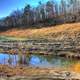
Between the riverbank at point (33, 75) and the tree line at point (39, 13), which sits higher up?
the tree line at point (39, 13)

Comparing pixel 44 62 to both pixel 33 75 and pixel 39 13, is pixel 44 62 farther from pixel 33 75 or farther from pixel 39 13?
pixel 39 13

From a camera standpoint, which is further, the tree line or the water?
the tree line

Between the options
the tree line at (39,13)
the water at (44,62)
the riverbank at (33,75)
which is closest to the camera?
the riverbank at (33,75)

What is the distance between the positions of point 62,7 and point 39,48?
70.0 metres

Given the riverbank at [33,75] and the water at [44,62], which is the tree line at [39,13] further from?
the riverbank at [33,75]

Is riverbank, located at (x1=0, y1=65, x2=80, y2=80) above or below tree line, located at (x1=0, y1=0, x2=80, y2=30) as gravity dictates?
below

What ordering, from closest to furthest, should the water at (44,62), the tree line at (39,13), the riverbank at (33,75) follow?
1. the riverbank at (33,75)
2. the water at (44,62)
3. the tree line at (39,13)

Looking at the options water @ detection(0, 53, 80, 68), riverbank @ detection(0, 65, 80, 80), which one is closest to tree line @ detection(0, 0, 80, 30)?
water @ detection(0, 53, 80, 68)

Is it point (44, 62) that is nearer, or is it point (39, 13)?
point (44, 62)

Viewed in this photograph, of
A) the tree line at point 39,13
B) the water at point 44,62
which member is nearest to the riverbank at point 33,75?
the water at point 44,62

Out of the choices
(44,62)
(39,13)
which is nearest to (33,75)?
(44,62)

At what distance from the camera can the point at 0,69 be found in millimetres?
17531

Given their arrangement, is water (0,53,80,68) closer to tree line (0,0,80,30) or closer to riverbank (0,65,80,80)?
riverbank (0,65,80,80)

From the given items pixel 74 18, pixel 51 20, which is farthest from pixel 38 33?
pixel 51 20
